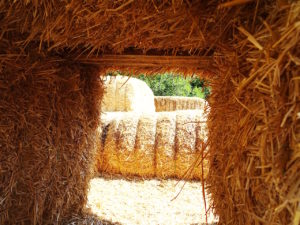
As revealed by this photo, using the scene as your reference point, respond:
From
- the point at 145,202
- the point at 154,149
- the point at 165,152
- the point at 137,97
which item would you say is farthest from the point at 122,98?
the point at 145,202

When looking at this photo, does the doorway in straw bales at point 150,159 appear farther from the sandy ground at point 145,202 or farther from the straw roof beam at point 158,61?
the straw roof beam at point 158,61

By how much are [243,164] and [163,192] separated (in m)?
2.80

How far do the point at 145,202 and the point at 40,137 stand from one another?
1.92 metres

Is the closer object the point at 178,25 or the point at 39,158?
the point at 178,25

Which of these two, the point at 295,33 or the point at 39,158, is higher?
the point at 295,33

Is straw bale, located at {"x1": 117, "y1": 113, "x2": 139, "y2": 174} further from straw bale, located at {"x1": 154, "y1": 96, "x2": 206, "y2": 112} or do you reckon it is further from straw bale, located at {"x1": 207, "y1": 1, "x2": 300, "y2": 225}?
straw bale, located at {"x1": 154, "y1": 96, "x2": 206, "y2": 112}

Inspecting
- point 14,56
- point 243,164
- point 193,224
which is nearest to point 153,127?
point 193,224

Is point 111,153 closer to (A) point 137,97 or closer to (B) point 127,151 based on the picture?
(B) point 127,151

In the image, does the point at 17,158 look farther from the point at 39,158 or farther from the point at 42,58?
the point at 42,58

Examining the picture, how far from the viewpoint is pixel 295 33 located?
0.83 metres

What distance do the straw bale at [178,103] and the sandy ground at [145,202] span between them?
13.0 ft

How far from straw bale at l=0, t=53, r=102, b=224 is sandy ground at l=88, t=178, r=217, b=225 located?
67 cm

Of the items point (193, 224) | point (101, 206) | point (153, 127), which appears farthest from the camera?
point (153, 127)

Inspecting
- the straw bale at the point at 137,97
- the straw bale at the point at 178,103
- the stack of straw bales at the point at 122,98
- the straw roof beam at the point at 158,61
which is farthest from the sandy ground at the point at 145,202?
the straw bale at the point at 178,103
